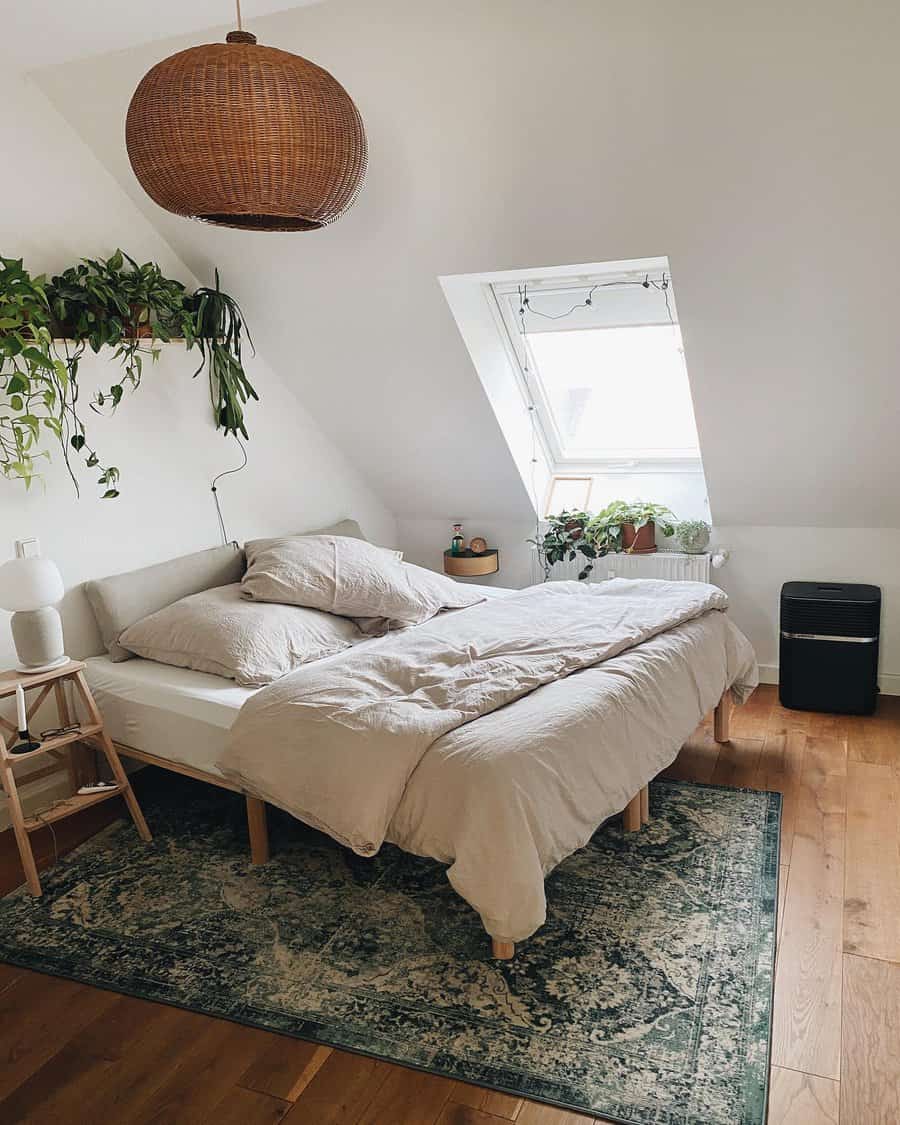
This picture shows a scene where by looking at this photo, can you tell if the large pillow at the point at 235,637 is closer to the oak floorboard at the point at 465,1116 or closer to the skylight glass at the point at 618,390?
the oak floorboard at the point at 465,1116

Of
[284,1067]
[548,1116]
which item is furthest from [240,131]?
[548,1116]

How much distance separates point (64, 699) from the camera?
316cm

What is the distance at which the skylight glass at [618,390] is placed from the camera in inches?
170

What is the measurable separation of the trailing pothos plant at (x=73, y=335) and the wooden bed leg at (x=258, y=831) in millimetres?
1288

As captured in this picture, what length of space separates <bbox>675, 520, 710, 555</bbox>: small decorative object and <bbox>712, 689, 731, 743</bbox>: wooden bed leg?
3.17ft

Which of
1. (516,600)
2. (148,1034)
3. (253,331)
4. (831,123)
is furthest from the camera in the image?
(253,331)

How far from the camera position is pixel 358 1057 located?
2020 millimetres

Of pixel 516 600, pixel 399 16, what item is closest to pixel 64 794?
pixel 516 600

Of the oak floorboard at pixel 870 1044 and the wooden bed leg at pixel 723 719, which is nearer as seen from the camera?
the oak floorboard at pixel 870 1044

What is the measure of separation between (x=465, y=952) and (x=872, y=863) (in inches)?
50.0

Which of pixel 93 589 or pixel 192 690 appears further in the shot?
pixel 93 589

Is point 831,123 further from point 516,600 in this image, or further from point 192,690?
point 192,690

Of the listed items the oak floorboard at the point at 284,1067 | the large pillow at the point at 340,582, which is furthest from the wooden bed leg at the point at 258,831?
the large pillow at the point at 340,582

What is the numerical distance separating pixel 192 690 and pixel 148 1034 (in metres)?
1.08
